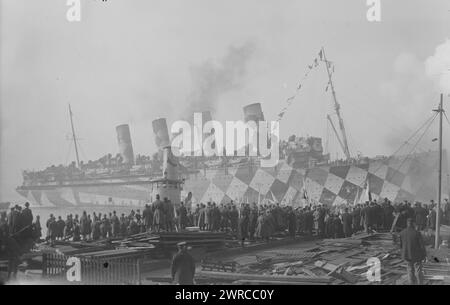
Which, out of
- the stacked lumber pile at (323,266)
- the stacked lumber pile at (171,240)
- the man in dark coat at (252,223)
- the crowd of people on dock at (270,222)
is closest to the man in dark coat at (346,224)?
the crowd of people on dock at (270,222)

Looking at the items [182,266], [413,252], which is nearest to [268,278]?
[182,266]

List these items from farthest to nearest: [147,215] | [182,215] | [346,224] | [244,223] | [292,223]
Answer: [292,223]
[346,224]
[182,215]
[244,223]
[147,215]

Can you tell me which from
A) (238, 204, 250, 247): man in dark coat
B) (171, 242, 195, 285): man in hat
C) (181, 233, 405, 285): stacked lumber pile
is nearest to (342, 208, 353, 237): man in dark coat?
(181, 233, 405, 285): stacked lumber pile

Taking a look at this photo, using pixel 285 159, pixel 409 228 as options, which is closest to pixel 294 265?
pixel 409 228

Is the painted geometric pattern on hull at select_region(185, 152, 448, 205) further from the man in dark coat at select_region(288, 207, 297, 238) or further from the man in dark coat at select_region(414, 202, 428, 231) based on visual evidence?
the man in dark coat at select_region(288, 207, 297, 238)

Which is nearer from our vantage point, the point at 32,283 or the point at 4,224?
the point at 32,283

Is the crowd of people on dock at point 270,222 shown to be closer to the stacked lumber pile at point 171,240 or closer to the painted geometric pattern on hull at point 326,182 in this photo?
the stacked lumber pile at point 171,240

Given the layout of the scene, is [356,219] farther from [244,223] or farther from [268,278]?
[268,278]

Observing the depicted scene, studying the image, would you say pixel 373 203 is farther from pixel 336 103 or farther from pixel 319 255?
pixel 336 103
